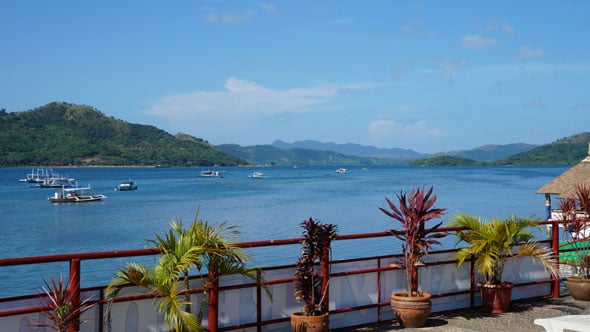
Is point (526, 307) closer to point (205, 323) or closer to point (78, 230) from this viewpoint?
point (205, 323)

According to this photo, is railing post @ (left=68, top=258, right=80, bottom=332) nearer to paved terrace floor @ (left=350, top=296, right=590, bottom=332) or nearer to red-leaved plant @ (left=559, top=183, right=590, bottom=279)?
paved terrace floor @ (left=350, top=296, right=590, bottom=332)

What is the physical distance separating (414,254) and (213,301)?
2.88 meters

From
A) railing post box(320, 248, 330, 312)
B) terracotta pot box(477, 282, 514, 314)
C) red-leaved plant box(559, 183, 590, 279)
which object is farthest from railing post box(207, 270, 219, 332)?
red-leaved plant box(559, 183, 590, 279)

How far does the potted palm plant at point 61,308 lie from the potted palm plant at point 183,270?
1.41 feet

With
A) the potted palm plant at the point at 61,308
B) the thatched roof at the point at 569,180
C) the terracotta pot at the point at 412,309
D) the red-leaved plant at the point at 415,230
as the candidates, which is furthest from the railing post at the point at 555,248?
the thatched roof at the point at 569,180

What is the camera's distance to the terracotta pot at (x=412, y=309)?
27.0ft

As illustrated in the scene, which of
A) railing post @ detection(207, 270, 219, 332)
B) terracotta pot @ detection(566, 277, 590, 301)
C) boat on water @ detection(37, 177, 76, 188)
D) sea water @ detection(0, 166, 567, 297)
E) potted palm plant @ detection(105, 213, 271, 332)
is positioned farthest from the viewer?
boat on water @ detection(37, 177, 76, 188)

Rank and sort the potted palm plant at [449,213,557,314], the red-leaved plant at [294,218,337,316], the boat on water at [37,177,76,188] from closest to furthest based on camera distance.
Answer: the red-leaved plant at [294,218,337,316] → the potted palm plant at [449,213,557,314] → the boat on water at [37,177,76,188]

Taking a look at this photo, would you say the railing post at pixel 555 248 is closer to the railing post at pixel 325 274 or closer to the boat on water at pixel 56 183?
the railing post at pixel 325 274

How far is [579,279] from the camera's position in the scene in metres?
10.3

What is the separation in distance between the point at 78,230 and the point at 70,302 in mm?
49736

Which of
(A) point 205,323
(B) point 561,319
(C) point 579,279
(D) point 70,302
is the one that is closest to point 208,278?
(A) point 205,323

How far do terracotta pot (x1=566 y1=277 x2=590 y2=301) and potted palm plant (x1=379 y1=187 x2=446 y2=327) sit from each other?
3023 mm

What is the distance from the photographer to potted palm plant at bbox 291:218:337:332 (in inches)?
293
